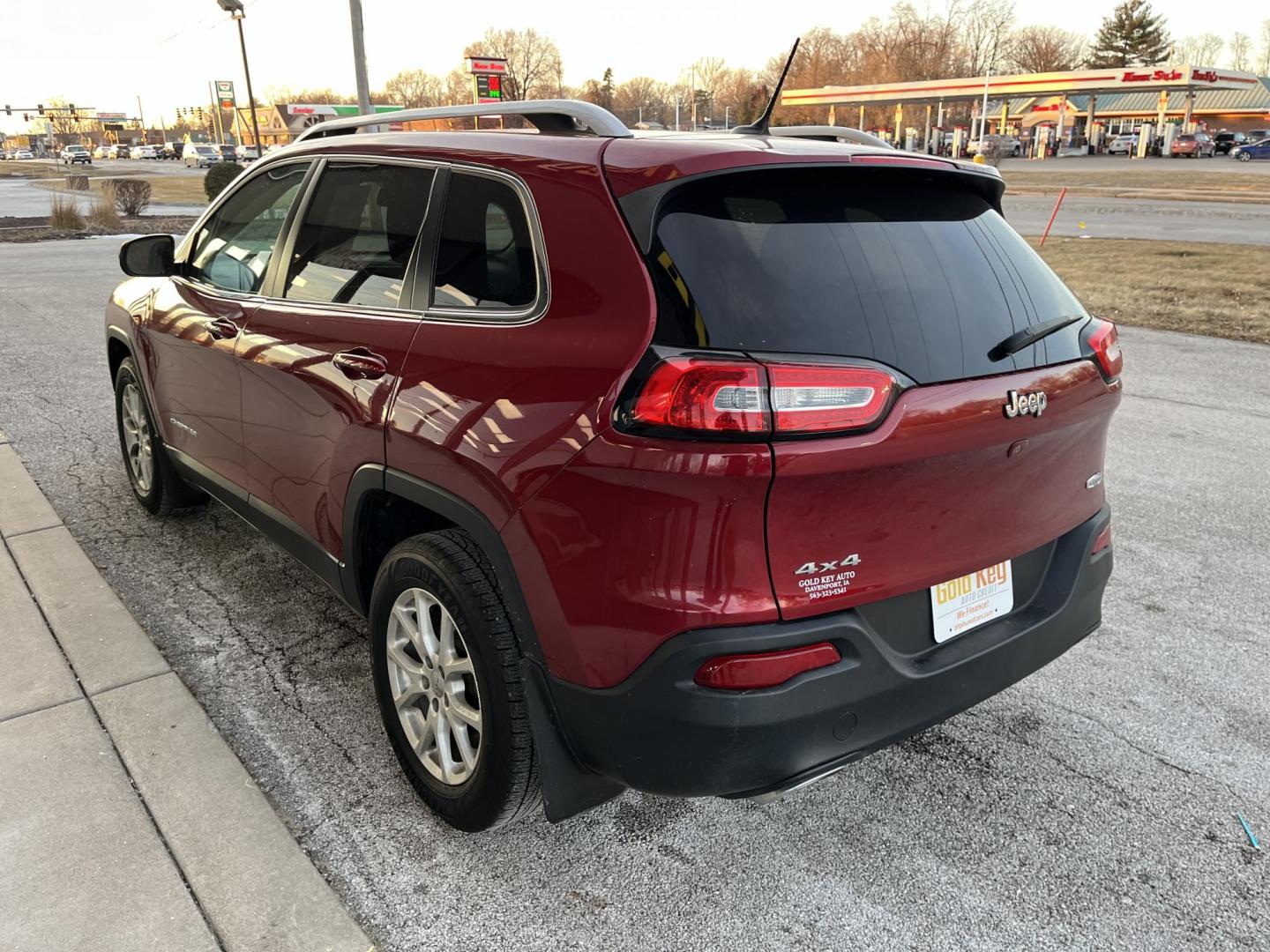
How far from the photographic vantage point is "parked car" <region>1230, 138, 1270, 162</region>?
59.6 m

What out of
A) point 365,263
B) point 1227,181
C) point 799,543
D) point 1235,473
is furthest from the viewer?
point 1227,181

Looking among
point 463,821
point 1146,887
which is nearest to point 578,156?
point 463,821

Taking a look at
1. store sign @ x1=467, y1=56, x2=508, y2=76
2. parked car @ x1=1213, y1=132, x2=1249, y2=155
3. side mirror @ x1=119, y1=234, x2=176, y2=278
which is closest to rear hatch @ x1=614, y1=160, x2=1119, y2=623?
side mirror @ x1=119, y1=234, x2=176, y2=278

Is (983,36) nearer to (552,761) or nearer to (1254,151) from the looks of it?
(1254,151)

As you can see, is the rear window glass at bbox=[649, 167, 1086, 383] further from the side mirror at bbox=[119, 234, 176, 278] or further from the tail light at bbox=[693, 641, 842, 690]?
the side mirror at bbox=[119, 234, 176, 278]

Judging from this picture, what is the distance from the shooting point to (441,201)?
8.96 feet

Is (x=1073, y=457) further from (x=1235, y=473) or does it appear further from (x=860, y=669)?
(x=1235, y=473)

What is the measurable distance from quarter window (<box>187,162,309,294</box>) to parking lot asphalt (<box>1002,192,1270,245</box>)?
16.4 meters

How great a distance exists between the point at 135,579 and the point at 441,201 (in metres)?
A: 2.58

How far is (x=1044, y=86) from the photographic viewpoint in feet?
239

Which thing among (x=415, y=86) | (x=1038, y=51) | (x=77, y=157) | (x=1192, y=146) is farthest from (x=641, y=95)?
(x=1192, y=146)

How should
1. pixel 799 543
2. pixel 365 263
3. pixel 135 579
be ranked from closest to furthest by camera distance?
pixel 799 543 → pixel 365 263 → pixel 135 579

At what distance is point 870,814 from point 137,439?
405 centimetres

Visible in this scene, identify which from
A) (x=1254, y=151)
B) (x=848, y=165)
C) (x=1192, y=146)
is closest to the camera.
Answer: (x=848, y=165)
